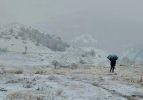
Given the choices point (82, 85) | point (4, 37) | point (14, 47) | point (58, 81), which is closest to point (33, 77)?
point (58, 81)

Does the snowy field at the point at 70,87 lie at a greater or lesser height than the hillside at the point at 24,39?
lesser

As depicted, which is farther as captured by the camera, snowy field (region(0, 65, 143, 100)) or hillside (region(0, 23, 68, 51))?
hillside (region(0, 23, 68, 51))

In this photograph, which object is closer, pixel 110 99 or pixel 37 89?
pixel 110 99

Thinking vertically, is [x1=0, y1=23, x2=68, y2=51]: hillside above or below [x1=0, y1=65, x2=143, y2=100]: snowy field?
above

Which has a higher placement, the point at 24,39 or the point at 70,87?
the point at 24,39

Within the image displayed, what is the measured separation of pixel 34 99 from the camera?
59.9ft

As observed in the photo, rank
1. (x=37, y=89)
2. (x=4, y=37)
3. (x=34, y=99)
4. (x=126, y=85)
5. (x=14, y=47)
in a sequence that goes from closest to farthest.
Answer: (x=34, y=99)
(x=37, y=89)
(x=126, y=85)
(x=14, y=47)
(x=4, y=37)

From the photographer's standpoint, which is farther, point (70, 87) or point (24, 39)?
point (24, 39)

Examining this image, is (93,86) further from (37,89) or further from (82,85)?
(37,89)

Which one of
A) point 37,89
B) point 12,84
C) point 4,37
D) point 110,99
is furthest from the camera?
point 4,37

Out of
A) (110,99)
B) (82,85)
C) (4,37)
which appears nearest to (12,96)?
(110,99)

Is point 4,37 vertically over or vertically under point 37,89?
over

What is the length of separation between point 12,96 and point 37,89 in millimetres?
2929

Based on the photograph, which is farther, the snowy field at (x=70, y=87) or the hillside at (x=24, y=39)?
the hillside at (x=24, y=39)
